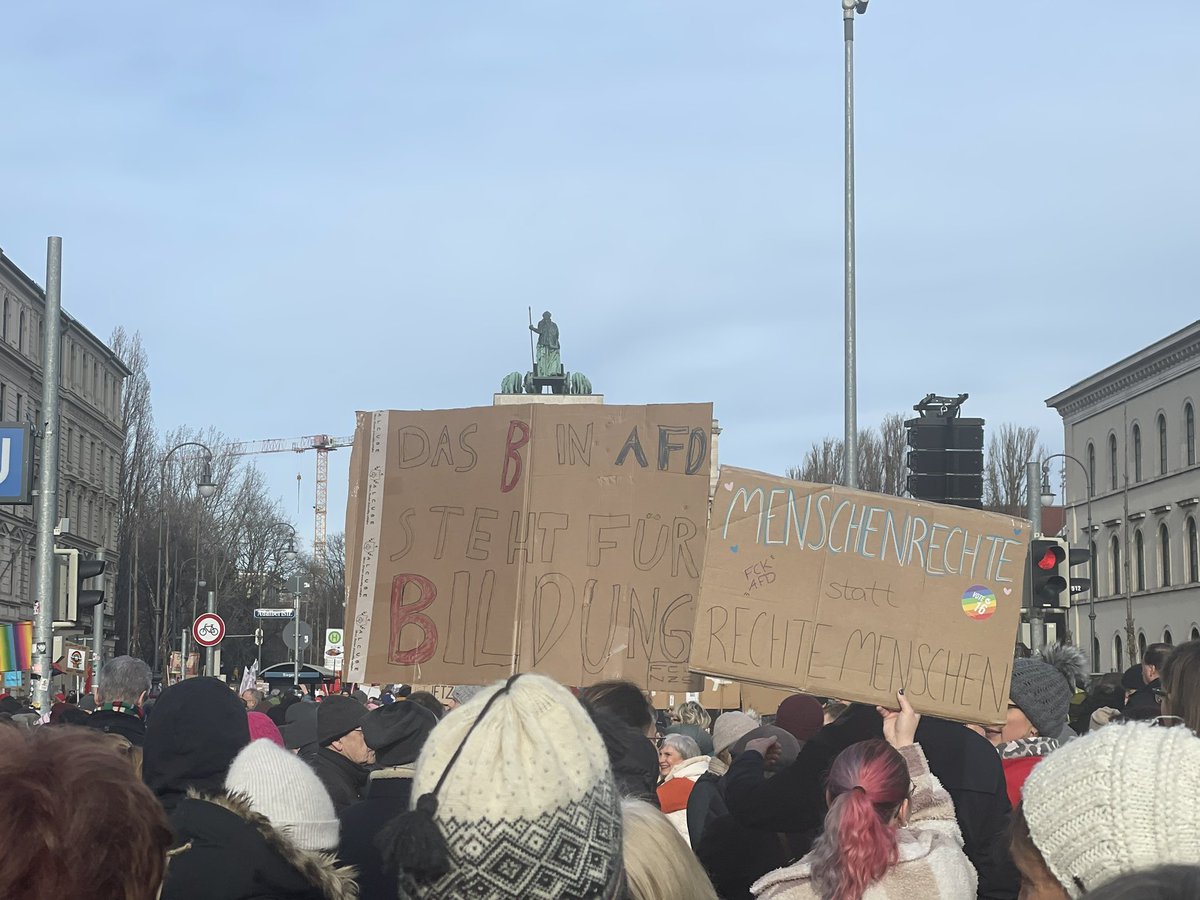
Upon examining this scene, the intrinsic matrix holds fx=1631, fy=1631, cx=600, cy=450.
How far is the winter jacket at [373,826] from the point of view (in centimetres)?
474

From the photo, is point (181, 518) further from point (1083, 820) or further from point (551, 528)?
point (1083, 820)

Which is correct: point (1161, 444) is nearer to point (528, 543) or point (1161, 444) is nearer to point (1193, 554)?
point (1193, 554)

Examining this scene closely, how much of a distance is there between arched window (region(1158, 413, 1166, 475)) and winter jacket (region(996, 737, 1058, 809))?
6589 centimetres

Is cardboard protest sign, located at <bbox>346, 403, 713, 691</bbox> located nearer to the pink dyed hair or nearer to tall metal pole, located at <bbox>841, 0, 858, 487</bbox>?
the pink dyed hair

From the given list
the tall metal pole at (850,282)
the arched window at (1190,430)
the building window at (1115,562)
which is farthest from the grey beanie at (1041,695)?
the building window at (1115,562)

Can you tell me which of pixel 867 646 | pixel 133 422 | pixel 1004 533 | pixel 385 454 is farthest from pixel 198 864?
pixel 133 422

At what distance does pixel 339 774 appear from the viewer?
7.41m

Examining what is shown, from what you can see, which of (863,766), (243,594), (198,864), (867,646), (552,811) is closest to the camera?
(552,811)

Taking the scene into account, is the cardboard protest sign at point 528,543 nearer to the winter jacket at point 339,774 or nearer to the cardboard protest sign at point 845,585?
the winter jacket at point 339,774

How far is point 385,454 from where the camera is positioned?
8383 millimetres

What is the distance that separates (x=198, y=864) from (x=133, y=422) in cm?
8361

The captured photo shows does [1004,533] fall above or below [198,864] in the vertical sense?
above

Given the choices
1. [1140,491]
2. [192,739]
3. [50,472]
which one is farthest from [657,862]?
[1140,491]

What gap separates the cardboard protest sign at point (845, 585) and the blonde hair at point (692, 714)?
15.6 ft
